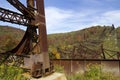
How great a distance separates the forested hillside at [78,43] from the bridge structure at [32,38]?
10311 mm

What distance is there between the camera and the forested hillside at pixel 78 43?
83.1ft

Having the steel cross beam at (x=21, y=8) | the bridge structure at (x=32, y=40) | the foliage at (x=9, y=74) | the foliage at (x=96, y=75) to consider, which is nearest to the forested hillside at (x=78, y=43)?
the foliage at (x=96, y=75)

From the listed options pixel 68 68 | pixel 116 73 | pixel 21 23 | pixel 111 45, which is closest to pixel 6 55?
pixel 21 23

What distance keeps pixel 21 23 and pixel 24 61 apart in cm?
239

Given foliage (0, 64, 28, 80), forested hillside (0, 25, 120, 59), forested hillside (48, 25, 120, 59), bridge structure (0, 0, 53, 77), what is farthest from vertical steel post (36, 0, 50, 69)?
forested hillside (48, 25, 120, 59)

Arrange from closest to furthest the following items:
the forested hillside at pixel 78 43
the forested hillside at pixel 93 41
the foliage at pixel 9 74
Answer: the foliage at pixel 9 74, the forested hillside at pixel 78 43, the forested hillside at pixel 93 41

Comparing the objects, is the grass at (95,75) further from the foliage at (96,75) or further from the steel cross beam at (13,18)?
the steel cross beam at (13,18)

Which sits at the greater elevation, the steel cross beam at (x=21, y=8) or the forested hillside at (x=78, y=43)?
the steel cross beam at (x=21, y=8)

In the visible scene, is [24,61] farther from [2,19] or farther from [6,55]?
[2,19]

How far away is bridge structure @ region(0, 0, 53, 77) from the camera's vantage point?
11938mm

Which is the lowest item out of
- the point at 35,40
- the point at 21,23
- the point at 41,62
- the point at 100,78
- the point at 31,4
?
the point at 100,78

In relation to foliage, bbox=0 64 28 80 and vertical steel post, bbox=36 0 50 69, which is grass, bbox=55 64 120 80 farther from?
foliage, bbox=0 64 28 80

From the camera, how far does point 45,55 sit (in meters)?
12.6

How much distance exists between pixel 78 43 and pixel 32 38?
2575cm
